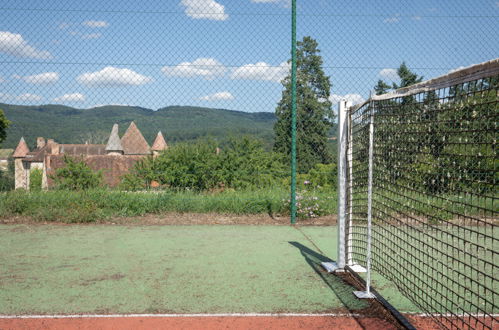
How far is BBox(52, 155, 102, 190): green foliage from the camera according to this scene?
870 cm

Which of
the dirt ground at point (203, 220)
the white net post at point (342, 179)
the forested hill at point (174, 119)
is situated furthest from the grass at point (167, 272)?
the forested hill at point (174, 119)

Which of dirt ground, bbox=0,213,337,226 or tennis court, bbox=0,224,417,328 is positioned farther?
dirt ground, bbox=0,213,337,226

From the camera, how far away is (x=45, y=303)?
3580 millimetres

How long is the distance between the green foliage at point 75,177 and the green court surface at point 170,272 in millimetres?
1826

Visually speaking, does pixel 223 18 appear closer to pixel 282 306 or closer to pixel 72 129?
pixel 282 306

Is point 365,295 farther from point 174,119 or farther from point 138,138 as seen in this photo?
point 138,138

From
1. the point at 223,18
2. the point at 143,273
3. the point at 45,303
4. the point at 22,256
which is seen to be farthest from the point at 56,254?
the point at 223,18

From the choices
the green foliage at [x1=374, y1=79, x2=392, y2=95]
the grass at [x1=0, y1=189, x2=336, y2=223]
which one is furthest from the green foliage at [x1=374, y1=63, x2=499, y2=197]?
the grass at [x1=0, y1=189, x2=336, y2=223]

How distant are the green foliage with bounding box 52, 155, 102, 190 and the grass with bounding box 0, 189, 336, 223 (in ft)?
1.33

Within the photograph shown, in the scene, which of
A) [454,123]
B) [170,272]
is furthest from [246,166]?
[454,123]

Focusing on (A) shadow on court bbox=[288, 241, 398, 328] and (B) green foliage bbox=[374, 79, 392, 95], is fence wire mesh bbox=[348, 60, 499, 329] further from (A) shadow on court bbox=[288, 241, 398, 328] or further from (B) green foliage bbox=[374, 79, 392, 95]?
(B) green foliage bbox=[374, 79, 392, 95]

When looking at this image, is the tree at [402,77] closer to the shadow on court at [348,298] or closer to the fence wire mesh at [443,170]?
the fence wire mesh at [443,170]

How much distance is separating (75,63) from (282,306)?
20.5 feet

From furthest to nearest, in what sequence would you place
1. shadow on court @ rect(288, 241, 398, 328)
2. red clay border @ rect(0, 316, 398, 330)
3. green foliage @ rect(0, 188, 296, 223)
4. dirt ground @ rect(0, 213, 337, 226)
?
green foliage @ rect(0, 188, 296, 223)
dirt ground @ rect(0, 213, 337, 226)
shadow on court @ rect(288, 241, 398, 328)
red clay border @ rect(0, 316, 398, 330)
